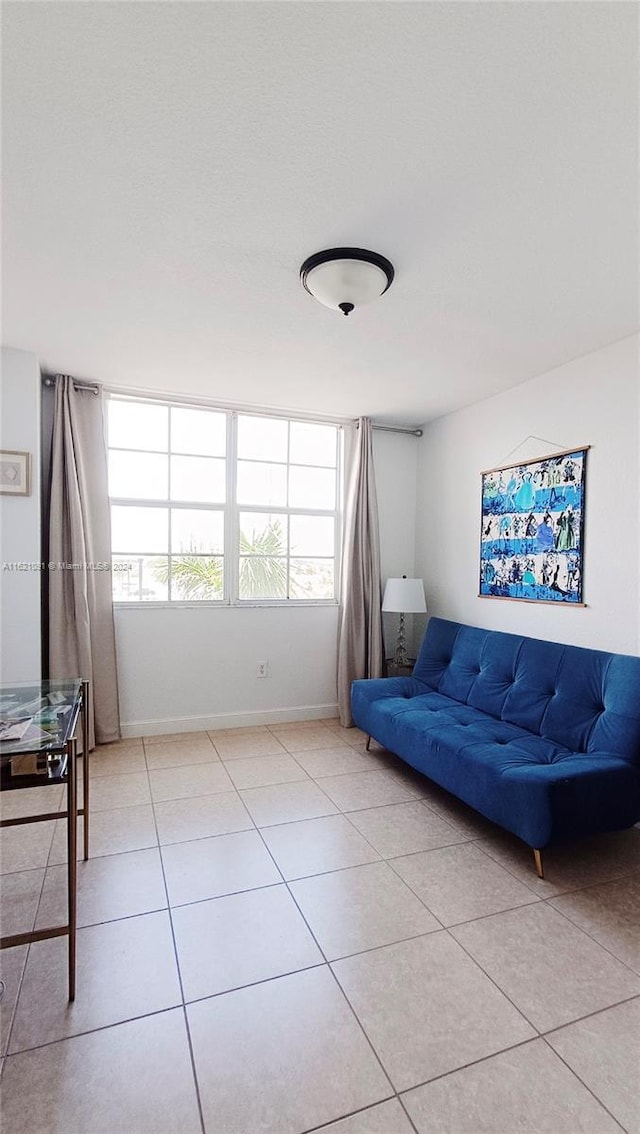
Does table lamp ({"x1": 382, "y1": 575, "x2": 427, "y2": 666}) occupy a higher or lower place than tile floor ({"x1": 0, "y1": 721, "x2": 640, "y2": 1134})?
higher

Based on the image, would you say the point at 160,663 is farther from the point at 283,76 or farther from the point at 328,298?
the point at 283,76

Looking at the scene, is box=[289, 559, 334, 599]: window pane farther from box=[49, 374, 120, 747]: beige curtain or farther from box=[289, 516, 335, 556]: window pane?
box=[49, 374, 120, 747]: beige curtain

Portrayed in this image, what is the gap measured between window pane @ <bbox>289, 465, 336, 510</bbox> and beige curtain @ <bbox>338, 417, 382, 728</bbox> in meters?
0.20

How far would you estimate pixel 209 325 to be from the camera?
8.42 ft

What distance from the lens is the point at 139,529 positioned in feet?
12.1

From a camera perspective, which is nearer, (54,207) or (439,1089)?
(439,1089)

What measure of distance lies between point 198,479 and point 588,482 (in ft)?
8.49

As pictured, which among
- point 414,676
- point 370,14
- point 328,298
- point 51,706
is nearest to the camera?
point 370,14

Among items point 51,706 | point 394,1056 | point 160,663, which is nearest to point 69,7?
point 51,706

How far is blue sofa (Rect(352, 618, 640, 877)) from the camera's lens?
6.76 ft

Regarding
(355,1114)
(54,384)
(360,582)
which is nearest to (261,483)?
(360,582)

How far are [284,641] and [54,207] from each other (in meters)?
3.01

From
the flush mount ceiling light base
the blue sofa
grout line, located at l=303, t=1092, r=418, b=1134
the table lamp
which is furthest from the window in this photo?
grout line, located at l=303, t=1092, r=418, b=1134

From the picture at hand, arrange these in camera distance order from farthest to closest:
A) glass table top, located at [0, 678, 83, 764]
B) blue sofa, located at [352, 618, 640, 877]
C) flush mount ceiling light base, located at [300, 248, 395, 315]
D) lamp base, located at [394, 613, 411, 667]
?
lamp base, located at [394, 613, 411, 667]
blue sofa, located at [352, 618, 640, 877]
flush mount ceiling light base, located at [300, 248, 395, 315]
glass table top, located at [0, 678, 83, 764]
